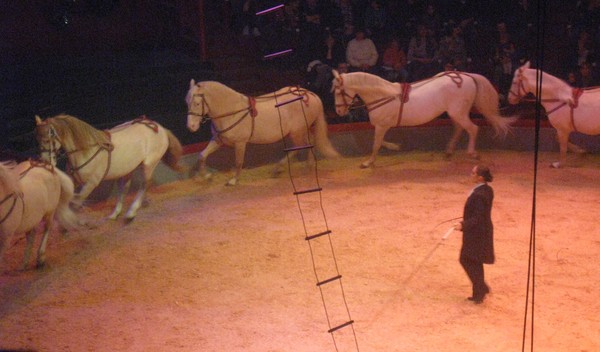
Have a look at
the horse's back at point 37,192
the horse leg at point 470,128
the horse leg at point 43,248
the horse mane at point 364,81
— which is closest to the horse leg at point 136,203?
the horse leg at point 43,248

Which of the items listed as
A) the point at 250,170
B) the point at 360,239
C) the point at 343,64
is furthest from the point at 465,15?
the point at 360,239

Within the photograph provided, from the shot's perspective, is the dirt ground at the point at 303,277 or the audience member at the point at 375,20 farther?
the audience member at the point at 375,20

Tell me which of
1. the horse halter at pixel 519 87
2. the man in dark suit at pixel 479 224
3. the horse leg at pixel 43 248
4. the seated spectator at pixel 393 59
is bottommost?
the horse leg at pixel 43 248

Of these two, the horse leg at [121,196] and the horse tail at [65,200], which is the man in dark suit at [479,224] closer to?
the horse tail at [65,200]

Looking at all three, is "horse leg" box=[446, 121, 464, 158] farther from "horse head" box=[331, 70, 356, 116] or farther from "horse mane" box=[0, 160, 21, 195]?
"horse mane" box=[0, 160, 21, 195]

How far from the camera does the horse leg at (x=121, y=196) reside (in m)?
8.82

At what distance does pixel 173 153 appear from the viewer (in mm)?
9656

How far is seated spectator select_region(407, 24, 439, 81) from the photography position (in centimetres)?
1368

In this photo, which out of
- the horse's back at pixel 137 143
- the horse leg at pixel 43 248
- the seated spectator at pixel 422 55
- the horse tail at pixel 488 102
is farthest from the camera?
the seated spectator at pixel 422 55

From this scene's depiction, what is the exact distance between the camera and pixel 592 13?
45.8ft

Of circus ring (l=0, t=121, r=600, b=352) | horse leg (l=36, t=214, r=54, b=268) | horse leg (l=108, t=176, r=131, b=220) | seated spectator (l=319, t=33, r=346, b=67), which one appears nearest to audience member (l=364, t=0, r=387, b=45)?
seated spectator (l=319, t=33, r=346, b=67)

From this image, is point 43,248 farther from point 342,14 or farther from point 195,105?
point 342,14

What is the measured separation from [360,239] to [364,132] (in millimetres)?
5402

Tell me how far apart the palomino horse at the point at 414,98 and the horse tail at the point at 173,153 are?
2.98 meters
